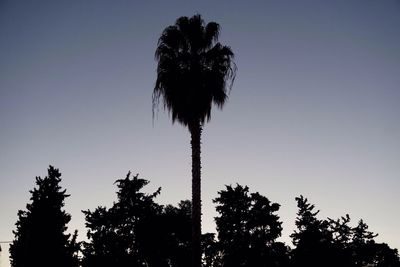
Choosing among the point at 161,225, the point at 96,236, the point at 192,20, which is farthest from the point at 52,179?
the point at 192,20

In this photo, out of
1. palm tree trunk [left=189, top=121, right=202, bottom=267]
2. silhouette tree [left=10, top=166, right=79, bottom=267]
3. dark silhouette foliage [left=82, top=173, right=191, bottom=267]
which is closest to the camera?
palm tree trunk [left=189, top=121, right=202, bottom=267]

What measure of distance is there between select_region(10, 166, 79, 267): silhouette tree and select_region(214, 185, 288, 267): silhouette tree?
12682 millimetres

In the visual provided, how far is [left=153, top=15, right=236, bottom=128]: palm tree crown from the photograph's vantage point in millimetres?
15391

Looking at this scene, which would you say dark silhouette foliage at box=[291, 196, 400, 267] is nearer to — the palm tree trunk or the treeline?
the treeline

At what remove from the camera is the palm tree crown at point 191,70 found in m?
15.4

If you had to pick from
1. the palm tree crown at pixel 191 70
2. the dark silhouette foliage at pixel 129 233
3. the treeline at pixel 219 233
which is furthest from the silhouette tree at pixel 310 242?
the palm tree crown at pixel 191 70

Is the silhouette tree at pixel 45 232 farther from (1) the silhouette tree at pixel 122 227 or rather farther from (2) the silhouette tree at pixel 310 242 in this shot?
(2) the silhouette tree at pixel 310 242

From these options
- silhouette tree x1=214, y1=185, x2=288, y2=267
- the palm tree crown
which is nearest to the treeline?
silhouette tree x1=214, y1=185, x2=288, y2=267

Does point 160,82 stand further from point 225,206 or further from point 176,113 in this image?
point 225,206

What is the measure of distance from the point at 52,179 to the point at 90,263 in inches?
309

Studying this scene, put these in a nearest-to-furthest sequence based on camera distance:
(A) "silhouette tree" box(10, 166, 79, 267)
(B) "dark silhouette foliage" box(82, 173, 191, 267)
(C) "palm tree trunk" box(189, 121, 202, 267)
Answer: (C) "palm tree trunk" box(189, 121, 202, 267) < (A) "silhouette tree" box(10, 166, 79, 267) < (B) "dark silhouette foliage" box(82, 173, 191, 267)

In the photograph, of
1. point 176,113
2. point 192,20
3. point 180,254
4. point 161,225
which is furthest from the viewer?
point 180,254

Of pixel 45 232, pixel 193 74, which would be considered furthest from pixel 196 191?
pixel 45 232

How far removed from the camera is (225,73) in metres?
16.5
